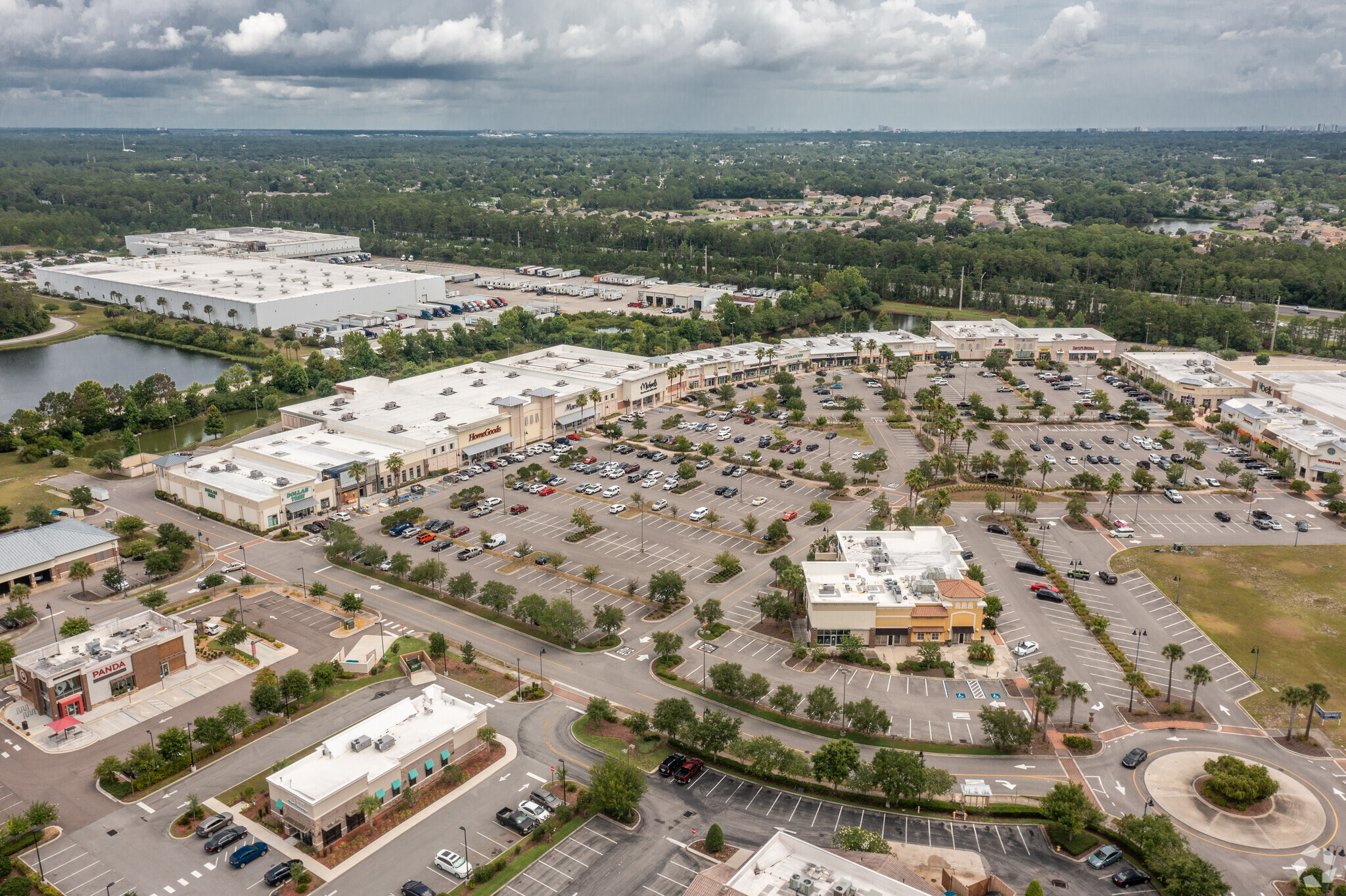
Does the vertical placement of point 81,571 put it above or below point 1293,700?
above

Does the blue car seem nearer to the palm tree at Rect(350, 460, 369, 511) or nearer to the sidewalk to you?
the sidewalk

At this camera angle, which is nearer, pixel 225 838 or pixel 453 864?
pixel 453 864

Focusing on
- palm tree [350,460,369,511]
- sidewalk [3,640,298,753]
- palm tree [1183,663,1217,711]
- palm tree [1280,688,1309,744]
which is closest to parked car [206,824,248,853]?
sidewalk [3,640,298,753]

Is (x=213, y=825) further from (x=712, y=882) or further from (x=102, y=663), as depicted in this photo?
(x=712, y=882)

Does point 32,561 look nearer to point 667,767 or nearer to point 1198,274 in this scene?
point 667,767

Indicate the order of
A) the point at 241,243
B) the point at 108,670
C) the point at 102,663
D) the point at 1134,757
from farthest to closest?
the point at 241,243
the point at 108,670
the point at 102,663
the point at 1134,757

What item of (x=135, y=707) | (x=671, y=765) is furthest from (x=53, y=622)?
(x=671, y=765)

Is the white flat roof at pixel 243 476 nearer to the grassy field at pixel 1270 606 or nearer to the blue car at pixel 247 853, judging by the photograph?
the blue car at pixel 247 853
